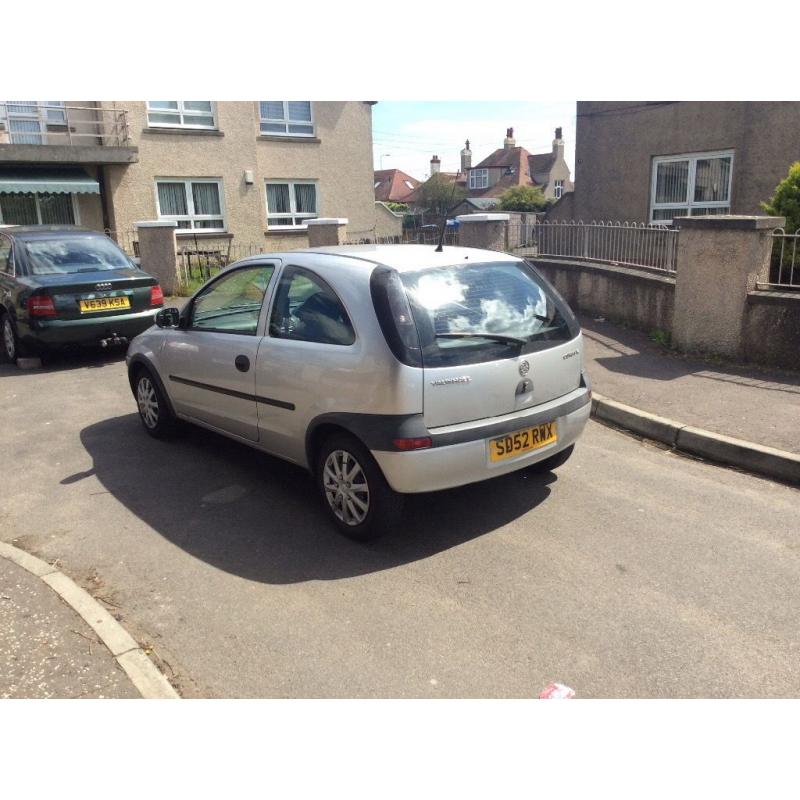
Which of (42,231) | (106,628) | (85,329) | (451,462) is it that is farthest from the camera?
(42,231)

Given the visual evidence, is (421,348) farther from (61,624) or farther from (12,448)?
(12,448)

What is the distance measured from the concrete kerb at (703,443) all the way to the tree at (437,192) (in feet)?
192

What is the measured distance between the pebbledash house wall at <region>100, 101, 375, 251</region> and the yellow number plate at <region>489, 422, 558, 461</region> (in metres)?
17.4

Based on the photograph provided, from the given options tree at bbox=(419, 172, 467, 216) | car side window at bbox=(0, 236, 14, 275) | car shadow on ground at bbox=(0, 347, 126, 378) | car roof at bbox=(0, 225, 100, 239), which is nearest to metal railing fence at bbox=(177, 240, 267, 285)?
car roof at bbox=(0, 225, 100, 239)

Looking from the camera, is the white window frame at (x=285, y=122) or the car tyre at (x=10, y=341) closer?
the car tyre at (x=10, y=341)

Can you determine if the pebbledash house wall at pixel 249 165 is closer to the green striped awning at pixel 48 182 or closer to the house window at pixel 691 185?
the green striped awning at pixel 48 182

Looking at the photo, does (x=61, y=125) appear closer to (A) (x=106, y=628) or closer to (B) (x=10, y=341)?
(B) (x=10, y=341)

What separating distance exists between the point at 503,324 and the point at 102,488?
122 inches

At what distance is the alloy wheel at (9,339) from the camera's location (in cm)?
931

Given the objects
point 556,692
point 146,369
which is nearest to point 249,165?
point 146,369

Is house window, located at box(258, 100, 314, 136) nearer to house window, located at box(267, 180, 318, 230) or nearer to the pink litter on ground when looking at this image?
house window, located at box(267, 180, 318, 230)

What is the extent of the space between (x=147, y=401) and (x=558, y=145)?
248 ft

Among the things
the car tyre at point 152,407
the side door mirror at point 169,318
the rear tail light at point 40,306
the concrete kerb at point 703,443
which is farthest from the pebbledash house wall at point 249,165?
the concrete kerb at point 703,443

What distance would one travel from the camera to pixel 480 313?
14.0ft
